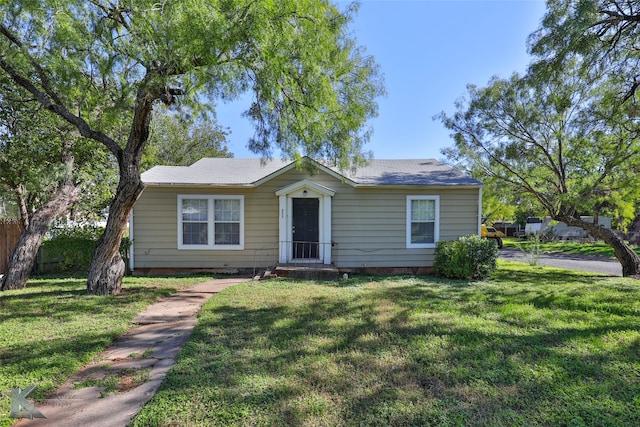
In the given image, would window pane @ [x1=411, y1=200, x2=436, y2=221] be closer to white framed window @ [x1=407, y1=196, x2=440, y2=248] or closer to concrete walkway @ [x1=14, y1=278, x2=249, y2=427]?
white framed window @ [x1=407, y1=196, x2=440, y2=248]

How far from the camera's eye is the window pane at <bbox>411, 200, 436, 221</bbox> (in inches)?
392

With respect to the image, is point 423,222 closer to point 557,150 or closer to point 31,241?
point 557,150

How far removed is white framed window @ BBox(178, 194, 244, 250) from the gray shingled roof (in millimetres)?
628

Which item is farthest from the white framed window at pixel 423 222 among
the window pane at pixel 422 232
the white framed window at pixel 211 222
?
the white framed window at pixel 211 222

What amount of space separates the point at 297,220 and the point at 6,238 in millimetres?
8638

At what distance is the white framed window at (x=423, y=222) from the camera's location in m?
9.91

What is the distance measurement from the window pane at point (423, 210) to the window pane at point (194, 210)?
6.41 metres

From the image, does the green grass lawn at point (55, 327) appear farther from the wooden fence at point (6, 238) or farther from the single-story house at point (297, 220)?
the wooden fence at point (6, 238)

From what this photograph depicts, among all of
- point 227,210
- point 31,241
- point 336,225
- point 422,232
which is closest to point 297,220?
point 336,225

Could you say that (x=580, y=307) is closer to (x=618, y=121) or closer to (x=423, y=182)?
(x=423, y=182)

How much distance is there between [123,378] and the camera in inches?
128

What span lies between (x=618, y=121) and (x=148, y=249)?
1411 centimetres

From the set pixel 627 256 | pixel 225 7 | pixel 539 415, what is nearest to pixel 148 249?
pixel 225 7

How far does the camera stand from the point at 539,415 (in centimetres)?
264
